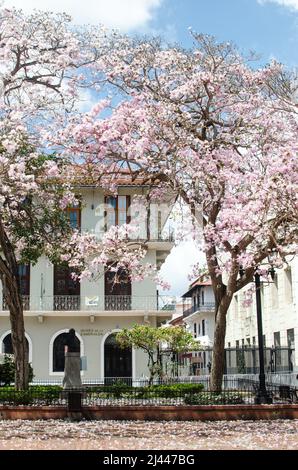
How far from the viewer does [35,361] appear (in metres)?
32.0

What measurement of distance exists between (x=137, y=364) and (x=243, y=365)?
5.67 meters

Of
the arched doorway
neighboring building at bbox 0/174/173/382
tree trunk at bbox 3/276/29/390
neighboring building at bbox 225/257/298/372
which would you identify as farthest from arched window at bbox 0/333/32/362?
tree trunk at bbox 3/276/29/390

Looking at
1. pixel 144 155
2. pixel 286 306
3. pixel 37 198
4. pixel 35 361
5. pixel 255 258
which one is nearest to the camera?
pixel 255 258

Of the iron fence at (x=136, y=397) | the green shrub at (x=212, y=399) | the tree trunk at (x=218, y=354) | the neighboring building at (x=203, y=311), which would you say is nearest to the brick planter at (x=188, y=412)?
the iron fence at (x=136, y=397)

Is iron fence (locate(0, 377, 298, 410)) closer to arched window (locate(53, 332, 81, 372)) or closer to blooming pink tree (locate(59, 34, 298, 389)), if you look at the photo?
blooming pink tree (locate(59, 34, 298, 389))

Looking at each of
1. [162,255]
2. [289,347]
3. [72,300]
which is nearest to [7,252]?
[72,300]

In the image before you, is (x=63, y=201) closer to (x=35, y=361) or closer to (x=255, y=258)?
(x=255, y=258)

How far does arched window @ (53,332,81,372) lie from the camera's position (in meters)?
32.1

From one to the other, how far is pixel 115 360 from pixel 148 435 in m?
20.2

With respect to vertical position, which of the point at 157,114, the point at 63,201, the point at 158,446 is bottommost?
the point at 158,446

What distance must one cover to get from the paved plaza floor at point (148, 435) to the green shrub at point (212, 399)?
1230 millimetres

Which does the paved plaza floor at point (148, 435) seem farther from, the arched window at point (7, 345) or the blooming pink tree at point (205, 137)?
the arched window at point (7, 345)

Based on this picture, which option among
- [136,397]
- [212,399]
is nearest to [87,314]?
[136,397]

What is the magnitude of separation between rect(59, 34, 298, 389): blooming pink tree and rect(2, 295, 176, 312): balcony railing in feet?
48.7
